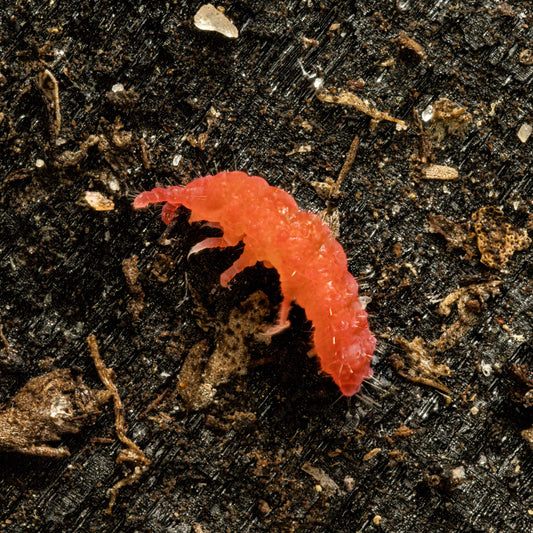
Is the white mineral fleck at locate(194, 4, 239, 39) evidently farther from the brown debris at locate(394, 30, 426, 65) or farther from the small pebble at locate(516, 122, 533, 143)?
the small pebble at locate(516, 122, 533, 143)

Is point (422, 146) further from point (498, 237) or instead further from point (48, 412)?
point (48, 412)

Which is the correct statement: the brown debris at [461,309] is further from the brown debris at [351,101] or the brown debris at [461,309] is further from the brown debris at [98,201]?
the brown debris at [98,201]

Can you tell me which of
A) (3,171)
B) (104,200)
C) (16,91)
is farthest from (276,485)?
(16,91)

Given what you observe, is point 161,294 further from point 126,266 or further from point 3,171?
point 3,171

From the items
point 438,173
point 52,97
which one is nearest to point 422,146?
point 438,173

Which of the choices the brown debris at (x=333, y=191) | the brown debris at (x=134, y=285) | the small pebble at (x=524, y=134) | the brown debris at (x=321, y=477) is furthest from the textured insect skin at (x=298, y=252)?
the small pebble at (x=524, y=134)

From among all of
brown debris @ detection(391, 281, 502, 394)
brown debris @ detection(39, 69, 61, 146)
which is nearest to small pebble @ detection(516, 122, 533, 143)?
brown debris @ detection(391, 281, 502, 394)
